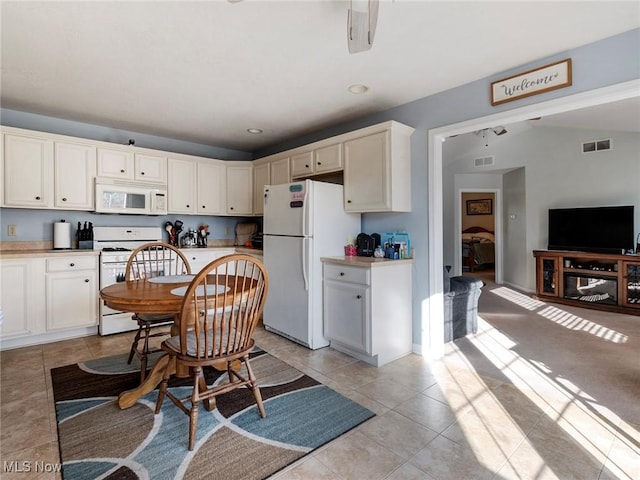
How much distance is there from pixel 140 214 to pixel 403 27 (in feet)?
11.8

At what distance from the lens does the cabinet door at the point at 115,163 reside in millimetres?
3688

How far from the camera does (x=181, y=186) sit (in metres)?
4.25

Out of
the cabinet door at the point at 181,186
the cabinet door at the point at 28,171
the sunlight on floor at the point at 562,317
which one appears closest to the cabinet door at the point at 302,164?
the cabinet door at the point at 181,186

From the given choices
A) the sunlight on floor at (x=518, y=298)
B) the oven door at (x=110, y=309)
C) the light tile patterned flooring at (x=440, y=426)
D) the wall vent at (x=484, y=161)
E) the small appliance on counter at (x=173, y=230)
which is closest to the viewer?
the light tile patterned flooring at (x=440, y=426)

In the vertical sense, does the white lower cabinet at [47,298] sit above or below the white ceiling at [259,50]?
below

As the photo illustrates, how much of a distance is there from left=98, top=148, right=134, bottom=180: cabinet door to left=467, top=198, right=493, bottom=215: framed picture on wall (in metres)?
9.16

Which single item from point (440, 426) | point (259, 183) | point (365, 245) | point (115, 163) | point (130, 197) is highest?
point (115, 163)

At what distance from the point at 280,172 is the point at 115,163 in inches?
74.0

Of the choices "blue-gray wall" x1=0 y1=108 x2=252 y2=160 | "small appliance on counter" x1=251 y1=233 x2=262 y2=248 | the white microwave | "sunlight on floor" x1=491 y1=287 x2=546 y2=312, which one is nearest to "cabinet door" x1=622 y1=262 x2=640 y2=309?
"sunlight on floor" x1=491 y1=287 x2=546 y2=312

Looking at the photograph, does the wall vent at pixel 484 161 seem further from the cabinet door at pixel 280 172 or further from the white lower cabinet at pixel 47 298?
the white lower cabinet at pixel 47 298

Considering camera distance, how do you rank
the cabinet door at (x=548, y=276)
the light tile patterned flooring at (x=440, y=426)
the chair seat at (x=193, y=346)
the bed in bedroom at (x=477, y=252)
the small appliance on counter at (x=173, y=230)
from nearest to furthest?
1. the light tile patterned flooring at (x=440, y=426)
2. the chair seat at (x=193, y=346)
3. the small appliance on counter at (x=173, y=230)
4. the cabinet door at (x=548, y=276)
5. the bed in bedroom at (x=477, y=252)

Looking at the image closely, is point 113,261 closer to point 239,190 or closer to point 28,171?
point 28,171

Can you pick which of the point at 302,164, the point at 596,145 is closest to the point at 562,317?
the point at 596,145

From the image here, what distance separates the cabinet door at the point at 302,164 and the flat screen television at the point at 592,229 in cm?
441
